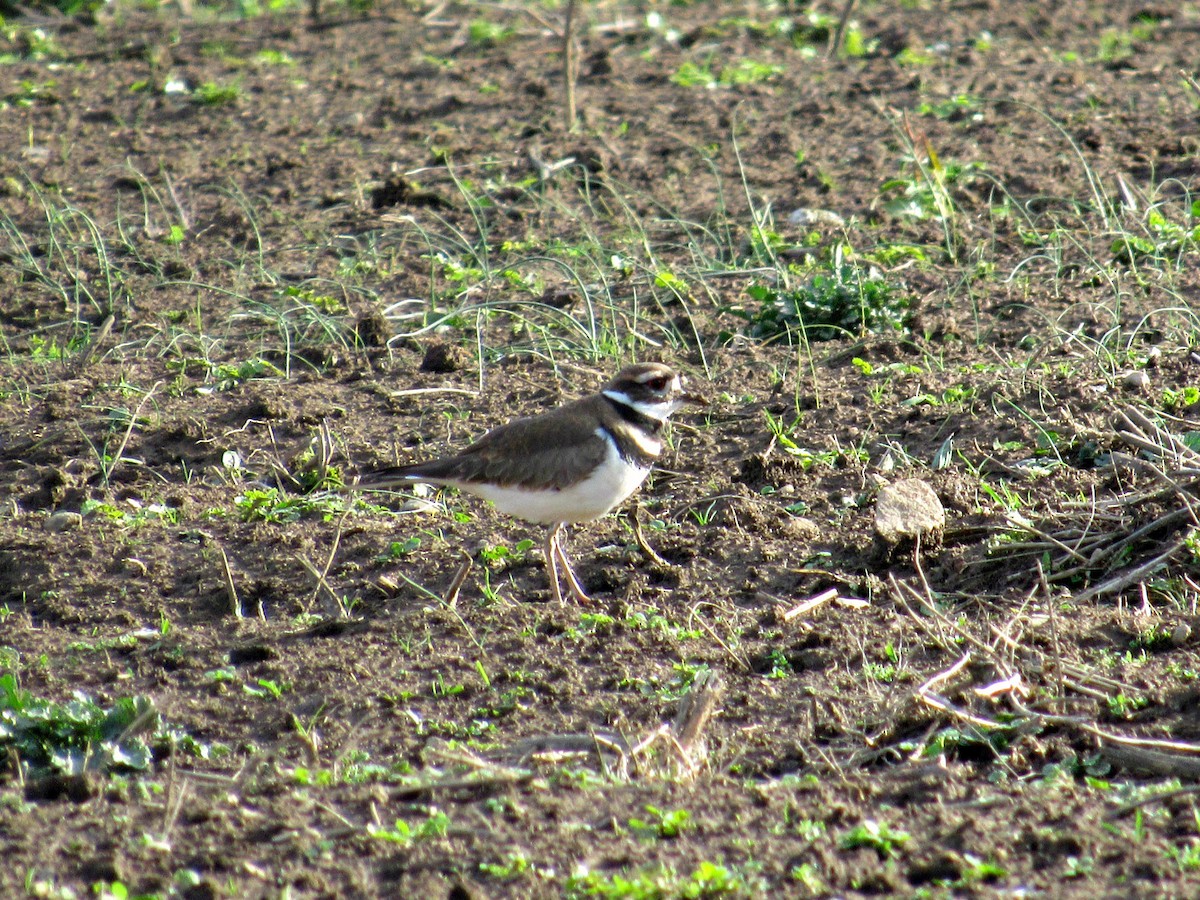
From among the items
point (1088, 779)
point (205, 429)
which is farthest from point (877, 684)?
point (205, 429)

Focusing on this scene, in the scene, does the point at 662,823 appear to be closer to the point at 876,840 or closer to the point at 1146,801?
the point at 876,840

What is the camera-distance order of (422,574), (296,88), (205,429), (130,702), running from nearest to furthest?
(130,702), (422,574), (205,429), (296,88)

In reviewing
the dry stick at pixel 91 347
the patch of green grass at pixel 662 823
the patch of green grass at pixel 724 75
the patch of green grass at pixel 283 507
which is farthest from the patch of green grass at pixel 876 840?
the patch of green grass at pixel 724 75

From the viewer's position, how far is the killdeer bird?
Answer: 543 cm

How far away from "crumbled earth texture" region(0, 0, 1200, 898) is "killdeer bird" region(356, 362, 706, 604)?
0.91 feet

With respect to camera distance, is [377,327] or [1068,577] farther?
[377,327]

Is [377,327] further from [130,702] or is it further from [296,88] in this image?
[296,88]

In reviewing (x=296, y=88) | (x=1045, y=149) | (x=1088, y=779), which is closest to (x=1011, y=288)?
(x=1045, y=149)

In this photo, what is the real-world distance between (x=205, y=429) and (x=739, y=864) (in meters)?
4.03

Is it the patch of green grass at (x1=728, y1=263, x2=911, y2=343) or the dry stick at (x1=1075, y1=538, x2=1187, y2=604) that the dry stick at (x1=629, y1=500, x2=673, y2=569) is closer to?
the dry stick at (x1=1075, y1=538, x2=1187, y2=604)

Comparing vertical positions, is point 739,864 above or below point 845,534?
above

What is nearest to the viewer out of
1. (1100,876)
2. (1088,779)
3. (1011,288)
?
(1100,876)

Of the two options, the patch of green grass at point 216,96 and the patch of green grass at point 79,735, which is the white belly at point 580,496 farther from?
the patch of green grass at point 216,96

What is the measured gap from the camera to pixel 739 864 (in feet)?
11.7
